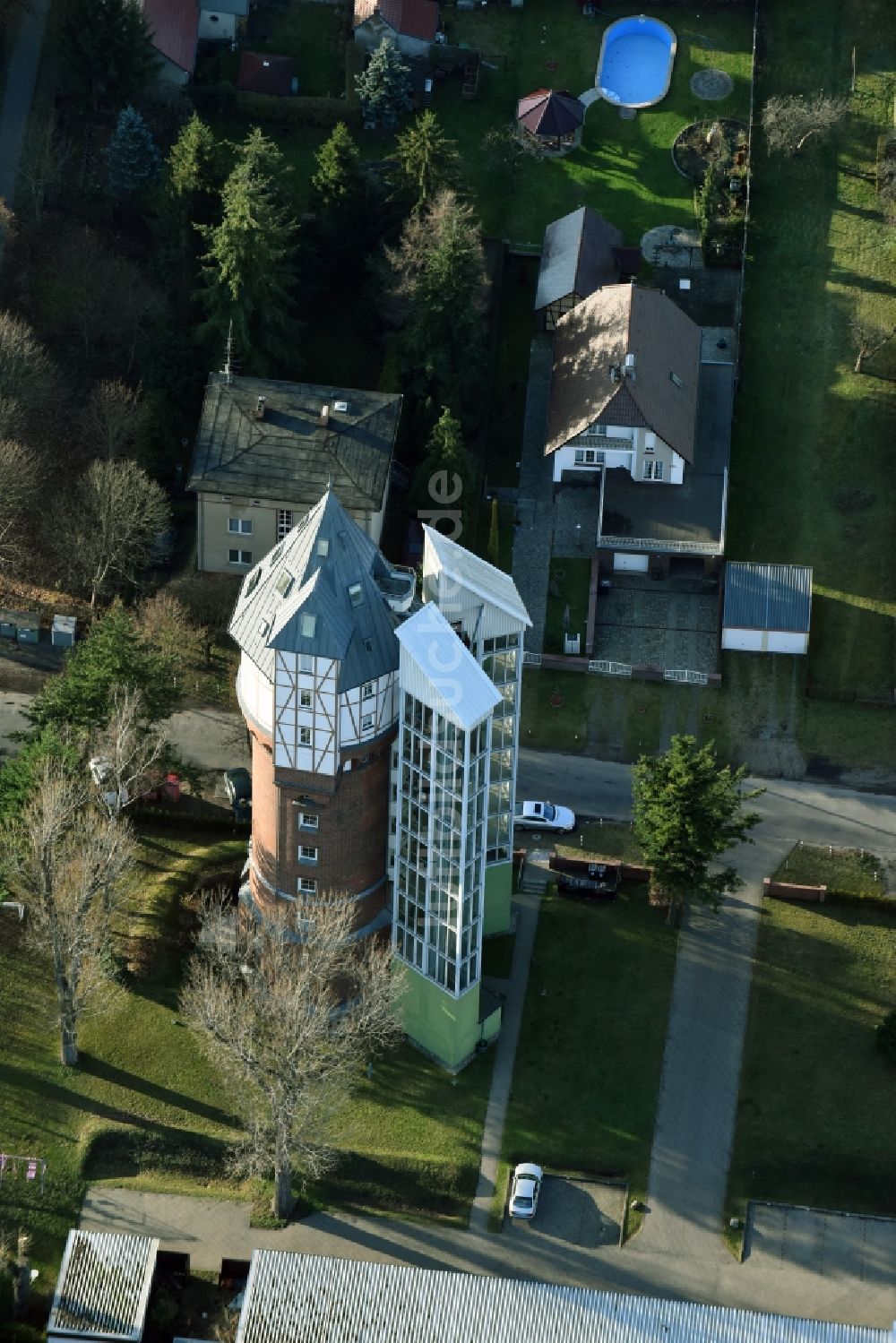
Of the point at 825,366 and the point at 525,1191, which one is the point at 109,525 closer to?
the point at 825,366

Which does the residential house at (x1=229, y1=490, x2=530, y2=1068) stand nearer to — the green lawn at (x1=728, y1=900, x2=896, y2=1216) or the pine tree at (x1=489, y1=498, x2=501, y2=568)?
the green lawn at (x1=728, y1=900, x2=896, y2=1216)

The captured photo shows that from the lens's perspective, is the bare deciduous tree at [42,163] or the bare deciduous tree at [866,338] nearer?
the bare deciduous tree at [866,338]

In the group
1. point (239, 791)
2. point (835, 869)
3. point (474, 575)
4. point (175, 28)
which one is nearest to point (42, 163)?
point (175, 28)

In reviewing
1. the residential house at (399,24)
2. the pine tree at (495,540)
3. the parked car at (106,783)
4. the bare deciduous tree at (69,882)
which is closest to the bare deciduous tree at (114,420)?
the pine tree at (495,540)

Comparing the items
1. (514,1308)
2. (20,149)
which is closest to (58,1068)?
(514,1308)

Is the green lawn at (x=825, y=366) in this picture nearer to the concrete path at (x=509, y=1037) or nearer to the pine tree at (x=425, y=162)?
the pine tree at (x=425, y=162)

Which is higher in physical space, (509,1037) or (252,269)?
(252,269)

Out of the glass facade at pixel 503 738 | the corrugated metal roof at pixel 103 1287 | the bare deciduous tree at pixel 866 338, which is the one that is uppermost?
the bare deciduous tree at pixel 866 338
